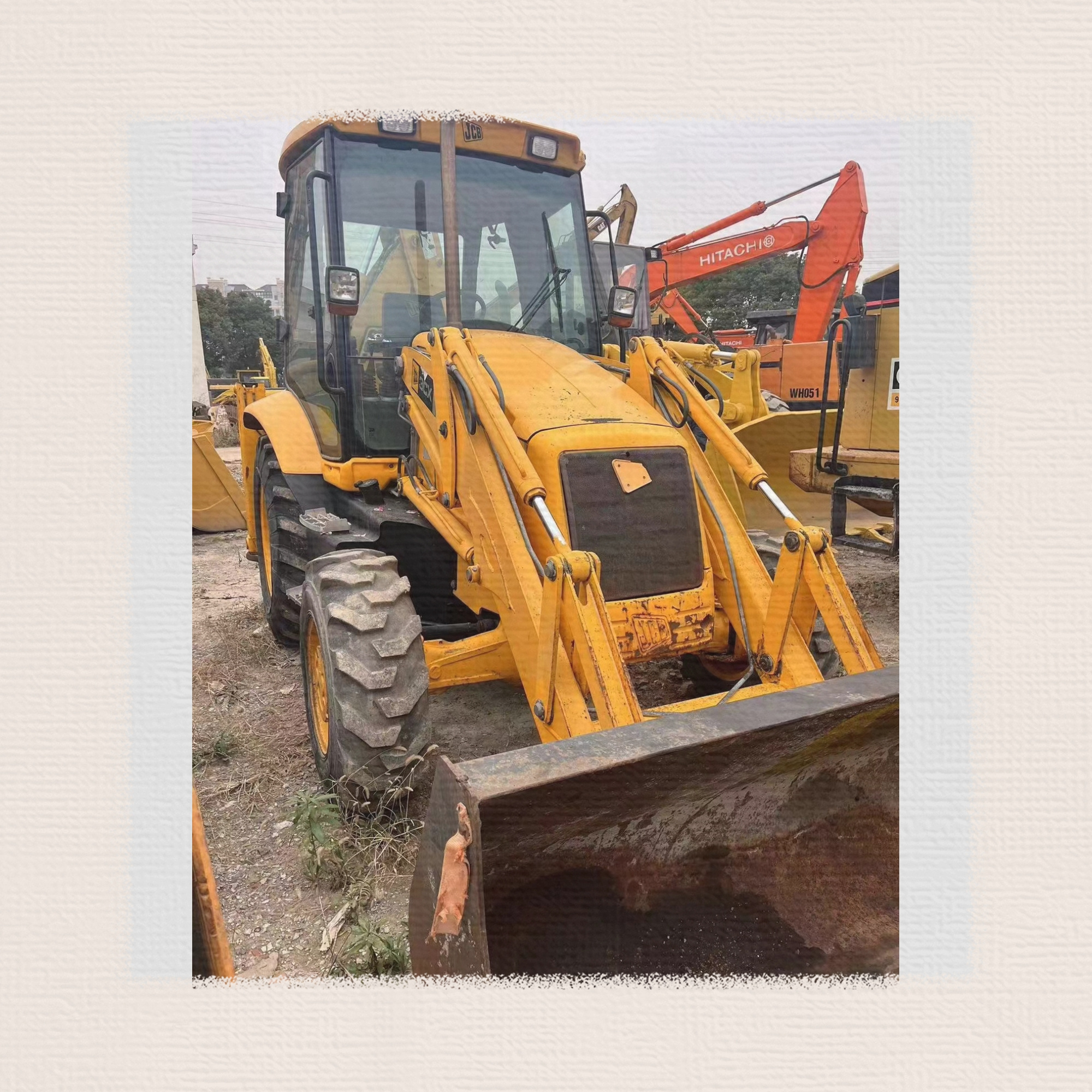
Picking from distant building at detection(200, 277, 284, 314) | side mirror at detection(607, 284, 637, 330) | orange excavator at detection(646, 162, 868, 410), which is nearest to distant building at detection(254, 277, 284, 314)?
distant building at detection(200, 277, 284, 314)

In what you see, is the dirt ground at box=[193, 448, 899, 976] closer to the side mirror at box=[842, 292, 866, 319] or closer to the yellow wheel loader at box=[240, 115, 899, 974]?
the yellow wheel loader at box=[240, 115, 899, 974]

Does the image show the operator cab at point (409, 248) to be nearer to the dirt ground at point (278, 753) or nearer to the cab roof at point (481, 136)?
the cab roof at point (481, 136)

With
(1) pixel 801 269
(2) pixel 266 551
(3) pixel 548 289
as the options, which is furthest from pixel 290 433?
(1) pixel 801 269

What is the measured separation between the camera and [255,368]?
5.80m

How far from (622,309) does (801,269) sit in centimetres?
500

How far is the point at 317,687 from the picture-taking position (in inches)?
130

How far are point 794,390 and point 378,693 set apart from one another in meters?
7.35

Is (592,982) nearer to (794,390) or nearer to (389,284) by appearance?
(389,284)

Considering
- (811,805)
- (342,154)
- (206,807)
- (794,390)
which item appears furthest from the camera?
(794,390)

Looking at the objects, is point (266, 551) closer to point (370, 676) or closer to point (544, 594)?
point (370, 676)

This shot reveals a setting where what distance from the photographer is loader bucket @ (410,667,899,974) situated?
1766 millimetres

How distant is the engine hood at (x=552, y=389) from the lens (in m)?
3.08

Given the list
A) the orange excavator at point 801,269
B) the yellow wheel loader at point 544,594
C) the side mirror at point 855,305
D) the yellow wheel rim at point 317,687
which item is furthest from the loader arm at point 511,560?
the orange excavator at point 801,269

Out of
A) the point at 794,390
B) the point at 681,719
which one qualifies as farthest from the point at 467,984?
the point at 794,390
